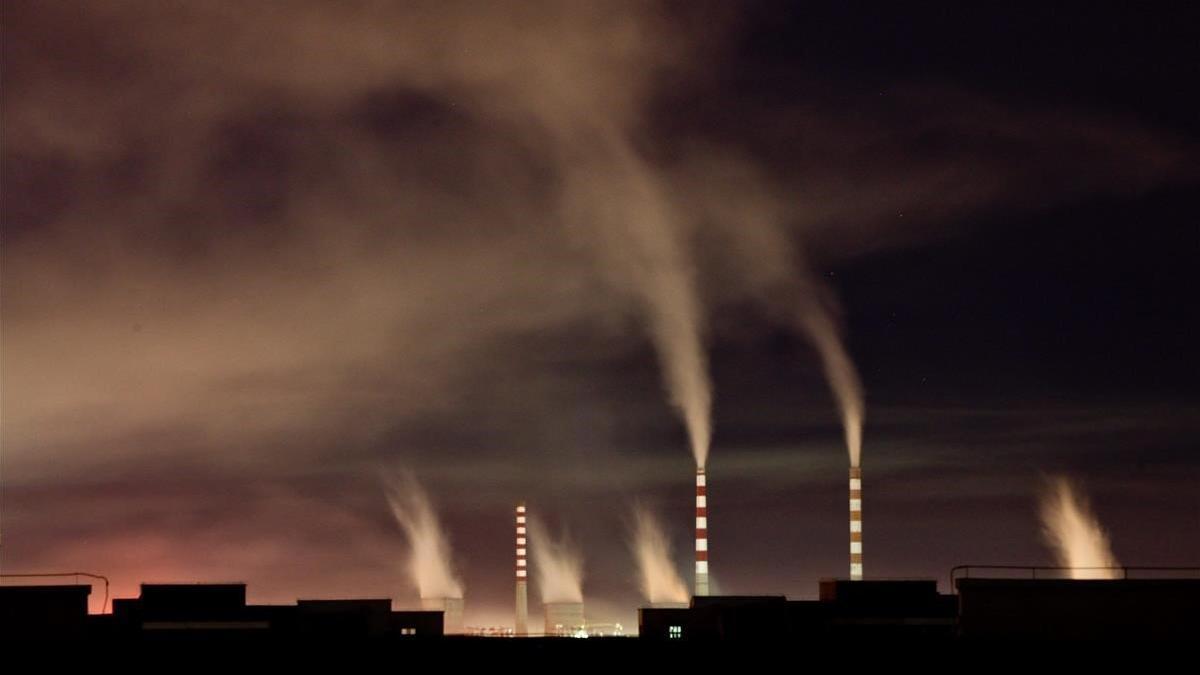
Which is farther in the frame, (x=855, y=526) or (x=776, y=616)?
(x=855, y=526)

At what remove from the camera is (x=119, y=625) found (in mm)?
48438

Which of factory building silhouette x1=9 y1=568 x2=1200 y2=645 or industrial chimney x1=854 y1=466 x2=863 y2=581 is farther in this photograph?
industrial chimney x1=854 y1=466 x2=863 y2=581

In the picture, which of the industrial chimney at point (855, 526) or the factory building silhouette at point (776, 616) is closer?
the factory building silhouette at point (776, 616)

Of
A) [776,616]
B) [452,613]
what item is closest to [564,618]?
[452,613]

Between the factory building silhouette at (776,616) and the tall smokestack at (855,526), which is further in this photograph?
the tall smokestack at (855,526)

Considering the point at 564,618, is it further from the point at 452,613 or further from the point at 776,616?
the point at 776,616

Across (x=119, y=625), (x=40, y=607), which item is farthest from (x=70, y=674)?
(x=119, y=625)

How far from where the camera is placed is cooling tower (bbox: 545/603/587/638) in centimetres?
12506

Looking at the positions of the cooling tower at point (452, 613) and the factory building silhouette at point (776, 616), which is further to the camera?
the cooling tower at point (452, 613)

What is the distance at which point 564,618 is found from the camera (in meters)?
127

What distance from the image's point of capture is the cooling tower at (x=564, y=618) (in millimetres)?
125062

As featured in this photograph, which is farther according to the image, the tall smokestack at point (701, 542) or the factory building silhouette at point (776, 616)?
the tall smokestack at point (701, 542)

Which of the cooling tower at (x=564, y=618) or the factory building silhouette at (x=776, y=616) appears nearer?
the factory building silhouette at (x=776, y=616)

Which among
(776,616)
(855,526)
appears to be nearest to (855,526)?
(855,526)
